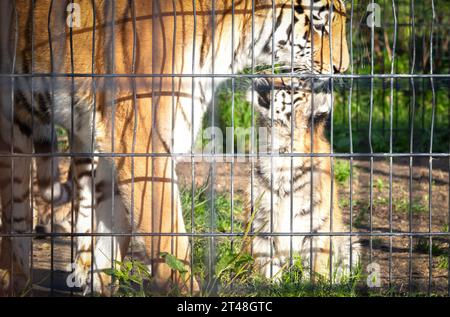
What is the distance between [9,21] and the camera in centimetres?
430

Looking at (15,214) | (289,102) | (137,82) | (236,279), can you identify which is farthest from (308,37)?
(15,214)

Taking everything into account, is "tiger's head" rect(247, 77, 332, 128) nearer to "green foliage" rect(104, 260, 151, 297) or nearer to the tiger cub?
the tiger cub

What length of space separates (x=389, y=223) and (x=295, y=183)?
875mm

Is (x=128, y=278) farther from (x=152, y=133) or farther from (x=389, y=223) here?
(x=389, y=223)

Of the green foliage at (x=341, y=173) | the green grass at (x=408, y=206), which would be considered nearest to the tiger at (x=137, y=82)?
the green grass at (x=408, y=206)

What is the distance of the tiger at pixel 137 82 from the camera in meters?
4.02

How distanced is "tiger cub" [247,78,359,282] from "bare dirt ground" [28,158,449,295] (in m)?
0.15

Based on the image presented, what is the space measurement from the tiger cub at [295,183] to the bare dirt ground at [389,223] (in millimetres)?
153

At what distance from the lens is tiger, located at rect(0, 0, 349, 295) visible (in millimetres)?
4020

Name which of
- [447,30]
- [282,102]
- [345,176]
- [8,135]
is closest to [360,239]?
[282,102]

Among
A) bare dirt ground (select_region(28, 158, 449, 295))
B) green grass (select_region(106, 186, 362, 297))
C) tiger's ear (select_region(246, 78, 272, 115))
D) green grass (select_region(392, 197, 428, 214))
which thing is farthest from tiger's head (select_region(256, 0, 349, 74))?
green grass (select_region(392, 197, 428, 214))

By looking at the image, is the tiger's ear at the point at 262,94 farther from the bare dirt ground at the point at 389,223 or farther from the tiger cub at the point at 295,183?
the bare dirt ground at the point at 389,223
